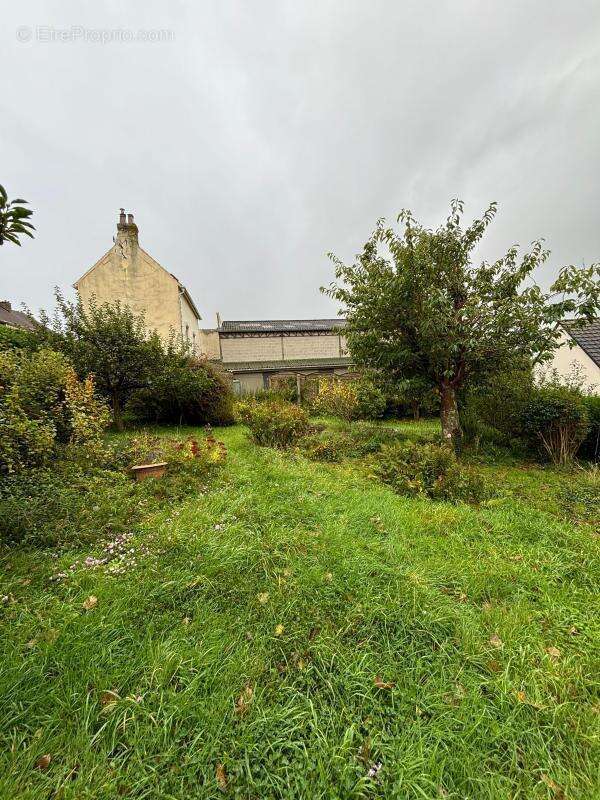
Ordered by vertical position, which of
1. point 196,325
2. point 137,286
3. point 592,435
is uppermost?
point 137,286

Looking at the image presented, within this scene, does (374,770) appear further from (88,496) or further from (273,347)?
(273,347)

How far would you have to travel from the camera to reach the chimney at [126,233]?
1481 cm

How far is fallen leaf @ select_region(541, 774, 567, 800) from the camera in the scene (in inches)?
52.6

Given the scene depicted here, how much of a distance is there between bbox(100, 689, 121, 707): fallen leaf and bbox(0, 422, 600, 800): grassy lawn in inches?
0.4

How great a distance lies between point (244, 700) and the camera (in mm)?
1676

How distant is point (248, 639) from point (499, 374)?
7.44 m

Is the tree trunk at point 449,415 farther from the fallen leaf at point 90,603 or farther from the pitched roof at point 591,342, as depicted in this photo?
the pitched roof at point 591,342

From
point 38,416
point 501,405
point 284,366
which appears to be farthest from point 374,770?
point 284,366

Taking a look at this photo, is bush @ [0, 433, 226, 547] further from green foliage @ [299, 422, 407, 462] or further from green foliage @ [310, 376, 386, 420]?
green foliage @ [310, 376, 386, 420]

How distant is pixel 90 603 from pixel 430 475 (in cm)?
478

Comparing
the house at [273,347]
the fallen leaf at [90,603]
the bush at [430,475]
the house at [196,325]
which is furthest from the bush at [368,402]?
the fallen leaf at [90,603]

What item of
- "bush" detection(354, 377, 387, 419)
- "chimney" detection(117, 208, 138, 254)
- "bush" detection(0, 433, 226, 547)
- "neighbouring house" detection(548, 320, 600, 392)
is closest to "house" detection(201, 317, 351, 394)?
"chimney" detection(117, 208, 138, 254)

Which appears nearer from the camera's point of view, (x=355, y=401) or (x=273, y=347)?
(x=355, y=401)

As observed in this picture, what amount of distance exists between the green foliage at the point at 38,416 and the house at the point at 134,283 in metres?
10.1
